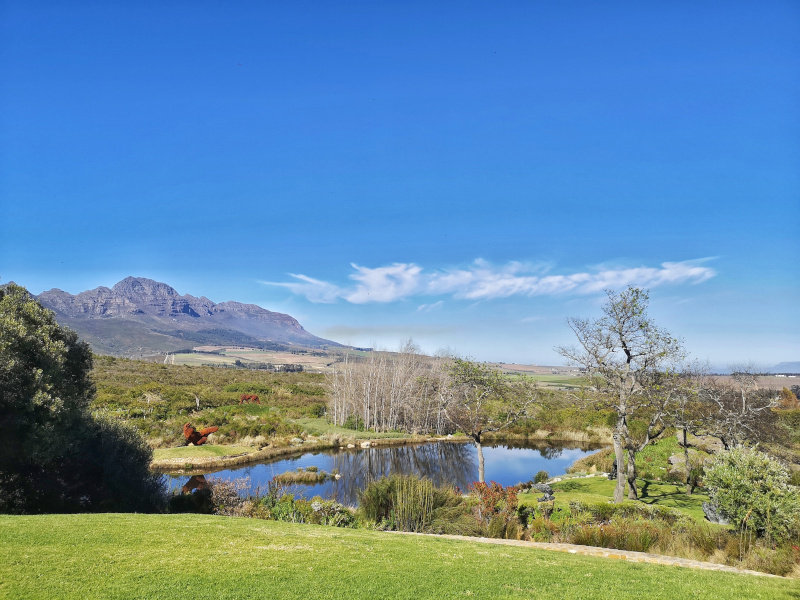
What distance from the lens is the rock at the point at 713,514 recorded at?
11469 millimetres

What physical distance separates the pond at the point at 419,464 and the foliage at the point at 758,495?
1520 centimetres

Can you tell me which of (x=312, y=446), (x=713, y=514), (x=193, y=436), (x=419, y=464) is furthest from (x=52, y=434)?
(x=312, y=446)

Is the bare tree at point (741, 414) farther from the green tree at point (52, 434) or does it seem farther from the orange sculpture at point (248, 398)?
the orange sculpture at point (248, 398)

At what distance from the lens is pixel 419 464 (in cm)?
3200

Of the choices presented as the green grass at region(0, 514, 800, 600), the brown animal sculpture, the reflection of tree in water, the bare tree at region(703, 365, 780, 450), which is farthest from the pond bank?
the bare tree at region(703, 365, 780, 450)

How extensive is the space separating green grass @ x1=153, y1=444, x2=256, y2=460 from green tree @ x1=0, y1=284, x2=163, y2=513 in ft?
39.3

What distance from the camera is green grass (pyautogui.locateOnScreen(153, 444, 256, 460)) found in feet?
86.9

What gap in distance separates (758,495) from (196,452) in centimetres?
2745

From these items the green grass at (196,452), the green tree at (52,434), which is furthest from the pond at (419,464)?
the green tree at (52,434)

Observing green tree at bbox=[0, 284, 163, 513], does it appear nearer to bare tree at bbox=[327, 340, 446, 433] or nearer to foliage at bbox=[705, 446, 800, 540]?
foliage at bbox=[705, 446, 800, 540]

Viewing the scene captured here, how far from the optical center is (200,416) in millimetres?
37750

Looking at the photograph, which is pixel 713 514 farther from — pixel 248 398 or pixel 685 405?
pixel 248 398

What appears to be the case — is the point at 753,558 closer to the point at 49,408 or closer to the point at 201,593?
the point at 201,593

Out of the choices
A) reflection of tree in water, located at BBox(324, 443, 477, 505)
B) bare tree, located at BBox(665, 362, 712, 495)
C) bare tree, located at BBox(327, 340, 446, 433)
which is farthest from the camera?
bare tree, located at BBox(327, 340, 446, 433)
